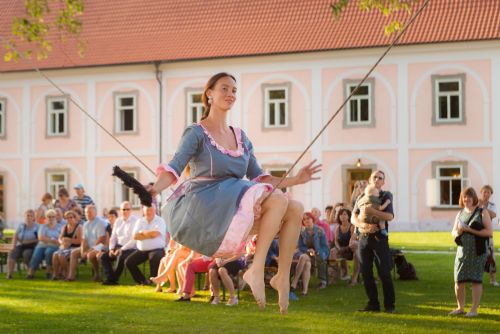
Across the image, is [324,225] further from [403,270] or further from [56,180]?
[56,180]

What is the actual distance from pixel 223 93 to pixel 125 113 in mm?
27894

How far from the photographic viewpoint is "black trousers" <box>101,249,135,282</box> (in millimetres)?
15297

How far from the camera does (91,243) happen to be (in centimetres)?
1625

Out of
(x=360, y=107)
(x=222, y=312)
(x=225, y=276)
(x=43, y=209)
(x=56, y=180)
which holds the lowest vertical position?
(x=222, y=312)

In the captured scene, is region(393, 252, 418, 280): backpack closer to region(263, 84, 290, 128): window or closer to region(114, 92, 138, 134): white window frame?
region(263, 84, 290, 128): window

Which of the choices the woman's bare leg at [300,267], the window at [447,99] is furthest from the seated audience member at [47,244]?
the window at [447,99]

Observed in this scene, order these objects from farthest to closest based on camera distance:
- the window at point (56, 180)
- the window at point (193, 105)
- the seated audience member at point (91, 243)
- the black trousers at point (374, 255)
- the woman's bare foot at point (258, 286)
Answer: the window at point (56, 180)
the window at point (193, 105)
the seated audience member at point (91, 243)
the black trousers at point (374, 255)
the woman's bare foot at point (258, 286)

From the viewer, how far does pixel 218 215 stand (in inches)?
216

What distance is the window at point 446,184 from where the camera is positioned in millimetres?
28866

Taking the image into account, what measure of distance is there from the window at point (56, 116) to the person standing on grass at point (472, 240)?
2484cm

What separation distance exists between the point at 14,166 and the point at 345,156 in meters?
12.7

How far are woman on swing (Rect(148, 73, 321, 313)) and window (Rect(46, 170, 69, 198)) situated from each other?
94.7 ft

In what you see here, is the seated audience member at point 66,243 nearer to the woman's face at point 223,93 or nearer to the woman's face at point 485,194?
the woman's face at point 485,194

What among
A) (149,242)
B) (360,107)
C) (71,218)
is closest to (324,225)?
(149,242)
